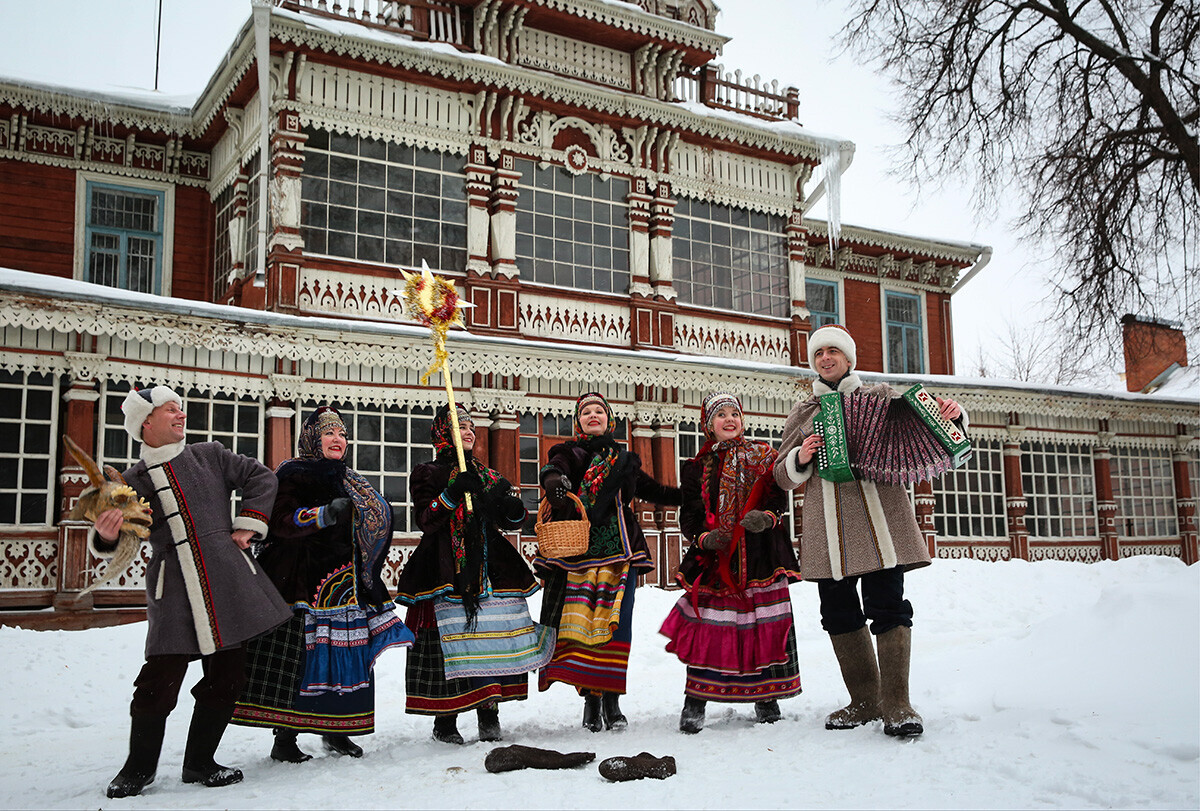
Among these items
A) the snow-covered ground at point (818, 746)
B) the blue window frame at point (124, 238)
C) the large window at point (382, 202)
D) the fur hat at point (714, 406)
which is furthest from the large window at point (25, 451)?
the fur hat at point (714, 406)

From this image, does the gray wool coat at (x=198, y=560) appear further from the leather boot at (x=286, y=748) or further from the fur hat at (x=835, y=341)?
the fur hat at (x=835, y=341)

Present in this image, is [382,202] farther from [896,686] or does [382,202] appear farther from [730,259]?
[896,686]

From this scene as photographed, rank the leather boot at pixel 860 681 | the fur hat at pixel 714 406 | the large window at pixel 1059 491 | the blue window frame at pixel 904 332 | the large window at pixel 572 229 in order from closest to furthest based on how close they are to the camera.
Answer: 1. the leather boot at pixel 860 681
2. the fur hat at pixel 714 406
3. the large window at pixel 572 229
4. the large window at pixel 1059 491
5. the blue window frame at pixel 904 332

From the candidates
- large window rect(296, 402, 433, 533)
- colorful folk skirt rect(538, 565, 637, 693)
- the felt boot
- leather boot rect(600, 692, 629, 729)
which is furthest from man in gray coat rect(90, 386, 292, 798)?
large window rect(296, 402, 433, 533)

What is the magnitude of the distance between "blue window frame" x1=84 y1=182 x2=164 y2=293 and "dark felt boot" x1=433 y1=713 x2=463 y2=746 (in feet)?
34.9

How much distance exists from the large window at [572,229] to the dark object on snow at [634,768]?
33.3 feet

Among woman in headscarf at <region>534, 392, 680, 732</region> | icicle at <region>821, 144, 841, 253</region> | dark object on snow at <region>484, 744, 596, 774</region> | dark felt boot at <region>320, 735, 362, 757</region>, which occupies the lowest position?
dark felt boot at <region>320, 735, 362, 757</region>

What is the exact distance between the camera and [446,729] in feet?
17.8

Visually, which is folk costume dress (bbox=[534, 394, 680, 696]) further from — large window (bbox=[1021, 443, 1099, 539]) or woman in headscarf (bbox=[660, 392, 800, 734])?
large window (bbox=[1021, 443, 1099, 539])

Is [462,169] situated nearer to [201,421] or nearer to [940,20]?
[201,421]

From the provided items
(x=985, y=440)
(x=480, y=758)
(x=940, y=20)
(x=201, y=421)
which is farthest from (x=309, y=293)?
(x=985, y=440)

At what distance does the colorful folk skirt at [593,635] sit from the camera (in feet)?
18.0

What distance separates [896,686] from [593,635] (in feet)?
5.18

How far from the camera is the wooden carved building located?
1098 centimetres
